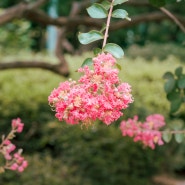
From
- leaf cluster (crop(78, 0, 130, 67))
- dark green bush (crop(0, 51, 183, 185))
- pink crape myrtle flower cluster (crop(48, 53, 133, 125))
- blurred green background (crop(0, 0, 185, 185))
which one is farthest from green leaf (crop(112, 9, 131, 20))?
dark green bush (crop(0, 51, 183, 185))

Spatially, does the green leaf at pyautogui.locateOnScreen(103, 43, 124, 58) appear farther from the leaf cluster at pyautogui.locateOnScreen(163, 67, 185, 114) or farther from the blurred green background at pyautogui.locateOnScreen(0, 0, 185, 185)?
the blurred green background at pyautogui.locateOnScreen(0, 0, 185, 185)

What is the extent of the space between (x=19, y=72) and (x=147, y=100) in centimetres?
142

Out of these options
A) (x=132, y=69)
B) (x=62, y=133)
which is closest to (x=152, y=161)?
(x=62, y=133)

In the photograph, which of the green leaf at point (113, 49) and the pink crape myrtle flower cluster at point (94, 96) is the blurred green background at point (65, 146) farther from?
the pink crape myrtle flower cluster at point (94, 96)

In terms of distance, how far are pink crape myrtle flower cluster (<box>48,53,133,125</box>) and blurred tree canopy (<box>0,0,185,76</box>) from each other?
650 mm

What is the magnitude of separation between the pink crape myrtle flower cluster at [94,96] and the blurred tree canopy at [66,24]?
65cm

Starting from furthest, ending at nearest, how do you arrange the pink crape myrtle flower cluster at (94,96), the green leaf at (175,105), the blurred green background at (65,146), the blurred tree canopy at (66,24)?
the blurred green background at (65,146)
the blurred tree canopy at (66,24)
the green leaf at (175,105)
the pink crape myrtle flower cluster at (94,96)

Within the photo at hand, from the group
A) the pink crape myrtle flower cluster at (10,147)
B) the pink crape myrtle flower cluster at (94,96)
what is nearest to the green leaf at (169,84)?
the pink crape myrtle flower cluster at (10,147)

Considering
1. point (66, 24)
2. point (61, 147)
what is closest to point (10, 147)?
point (66, 24)

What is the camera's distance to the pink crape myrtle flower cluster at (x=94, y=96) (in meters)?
0.93

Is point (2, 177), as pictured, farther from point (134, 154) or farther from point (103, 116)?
point (103, 116)

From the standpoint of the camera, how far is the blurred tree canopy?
3.01 m

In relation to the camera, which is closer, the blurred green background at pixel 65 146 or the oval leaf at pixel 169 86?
the oval leaf at pixel 169 86

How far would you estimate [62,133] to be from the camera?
457 cm
